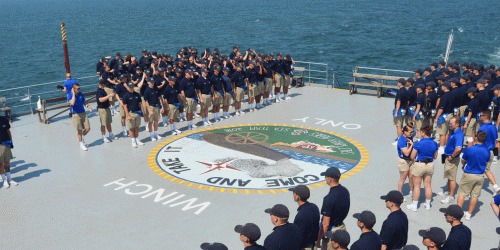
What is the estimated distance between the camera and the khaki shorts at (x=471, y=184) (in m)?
10.1

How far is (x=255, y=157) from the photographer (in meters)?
14.8

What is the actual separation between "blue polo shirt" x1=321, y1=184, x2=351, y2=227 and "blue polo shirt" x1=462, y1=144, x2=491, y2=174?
3782 millimetres

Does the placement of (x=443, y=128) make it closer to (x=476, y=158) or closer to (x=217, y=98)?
(x=476, y=158)

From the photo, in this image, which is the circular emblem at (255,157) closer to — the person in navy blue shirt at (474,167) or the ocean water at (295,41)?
the person in navy blue shirt at (474,167)

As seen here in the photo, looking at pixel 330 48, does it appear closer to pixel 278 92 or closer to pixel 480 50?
pixel 480 50

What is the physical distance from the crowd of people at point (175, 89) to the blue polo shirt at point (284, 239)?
1026cm

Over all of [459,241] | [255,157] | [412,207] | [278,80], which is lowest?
[412,207]

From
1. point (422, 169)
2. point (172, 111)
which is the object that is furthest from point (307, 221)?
point (172, 111)

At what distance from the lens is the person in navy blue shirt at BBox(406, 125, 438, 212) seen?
33.8 ft

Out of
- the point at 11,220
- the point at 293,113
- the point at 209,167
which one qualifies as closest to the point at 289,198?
the point at 209,167

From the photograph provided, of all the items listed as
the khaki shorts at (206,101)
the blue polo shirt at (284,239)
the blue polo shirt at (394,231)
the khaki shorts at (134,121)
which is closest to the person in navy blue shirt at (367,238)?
the blue polo shirt at (394,231)

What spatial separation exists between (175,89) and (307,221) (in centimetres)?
1093

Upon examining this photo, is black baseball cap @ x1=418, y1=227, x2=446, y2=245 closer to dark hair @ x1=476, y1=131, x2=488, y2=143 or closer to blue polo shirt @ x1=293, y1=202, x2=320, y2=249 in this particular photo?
blue polo shirt @ x1=293, y1=202, x2=320, y2=249

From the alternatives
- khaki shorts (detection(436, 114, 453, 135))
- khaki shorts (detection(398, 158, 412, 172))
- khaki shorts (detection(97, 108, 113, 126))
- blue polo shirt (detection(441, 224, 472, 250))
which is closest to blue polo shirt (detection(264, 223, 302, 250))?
blue polo shirt (detection(441, 224, 472, 250))
